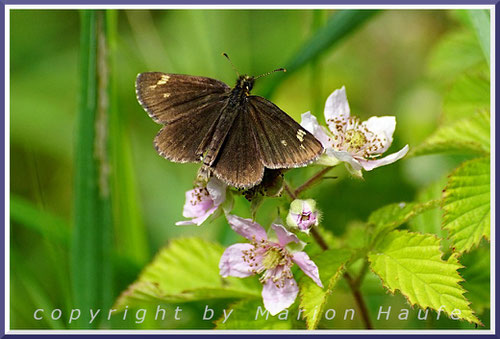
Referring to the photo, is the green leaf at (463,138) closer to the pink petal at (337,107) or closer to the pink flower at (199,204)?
the pink petal at (337,107)

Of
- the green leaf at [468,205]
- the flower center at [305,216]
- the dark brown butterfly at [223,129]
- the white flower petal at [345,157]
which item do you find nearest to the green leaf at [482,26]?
the green leaf at [468,205]

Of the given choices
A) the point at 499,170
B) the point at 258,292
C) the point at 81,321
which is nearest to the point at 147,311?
the point at 81,321

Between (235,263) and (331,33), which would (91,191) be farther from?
(331,33)

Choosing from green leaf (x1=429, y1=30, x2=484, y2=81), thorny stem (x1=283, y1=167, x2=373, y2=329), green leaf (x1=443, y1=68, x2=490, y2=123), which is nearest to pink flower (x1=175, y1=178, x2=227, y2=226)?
thorny stem (x1=283, y1=167, x2=373, y2=329)

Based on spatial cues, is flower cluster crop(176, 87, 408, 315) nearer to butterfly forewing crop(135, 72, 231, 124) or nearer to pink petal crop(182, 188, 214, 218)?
pink petal crop(182, 188, 214, 218)

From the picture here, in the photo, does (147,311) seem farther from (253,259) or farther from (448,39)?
(448,39)

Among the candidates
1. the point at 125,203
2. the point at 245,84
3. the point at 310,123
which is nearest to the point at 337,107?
the point at 310,123

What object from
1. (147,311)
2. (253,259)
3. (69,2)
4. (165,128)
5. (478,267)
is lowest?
(147,311)
